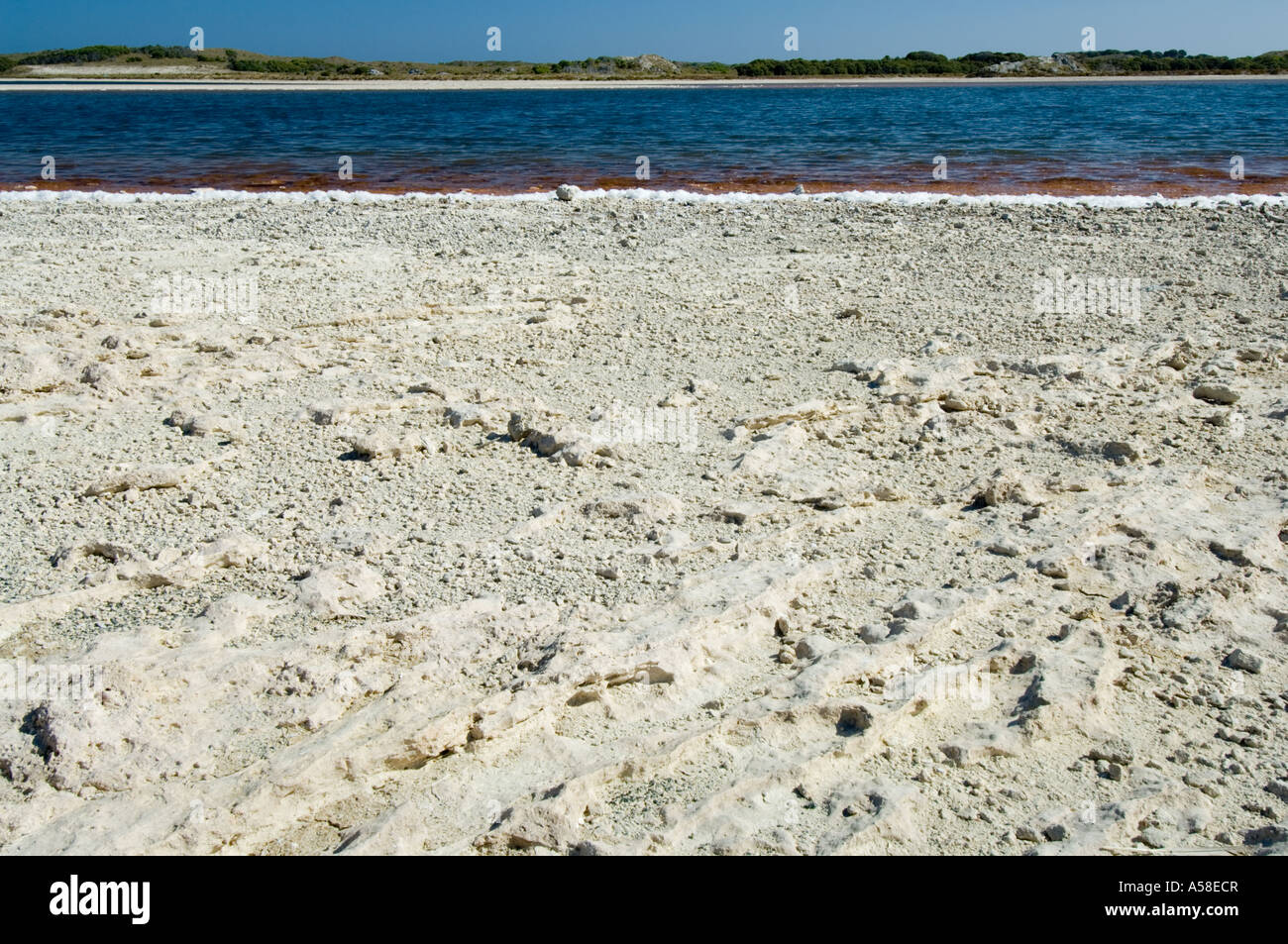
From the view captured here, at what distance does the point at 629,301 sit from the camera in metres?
6.66

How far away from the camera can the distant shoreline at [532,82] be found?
58906mm

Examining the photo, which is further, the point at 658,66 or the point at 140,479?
the point at 658,66

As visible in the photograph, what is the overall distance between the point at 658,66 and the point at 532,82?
17.2 m

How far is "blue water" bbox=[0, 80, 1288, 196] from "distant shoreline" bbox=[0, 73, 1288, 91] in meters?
27.3

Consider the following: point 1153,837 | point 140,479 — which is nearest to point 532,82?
point 140,479

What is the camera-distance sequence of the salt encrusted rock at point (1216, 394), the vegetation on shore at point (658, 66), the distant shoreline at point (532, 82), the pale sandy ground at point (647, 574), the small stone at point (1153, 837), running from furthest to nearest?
1. the vegetation on shore at point (658, 66)
2. the distant shoreline at point (532, 82)
3. the salt encrusted rock at point (1216, 394)
4. the pale sandy ground at point (647, 574)
5. the small stone at point (1153, 837)

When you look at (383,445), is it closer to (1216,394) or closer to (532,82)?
(1216,394)

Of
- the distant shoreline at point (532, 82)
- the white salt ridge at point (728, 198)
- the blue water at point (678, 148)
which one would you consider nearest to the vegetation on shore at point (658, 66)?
the distant shoreline at point (532, 82)

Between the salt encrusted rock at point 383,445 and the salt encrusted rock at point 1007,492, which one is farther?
the salt encrusted rock at point 383,445

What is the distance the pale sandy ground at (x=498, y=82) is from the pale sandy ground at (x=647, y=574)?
5950 centimetres

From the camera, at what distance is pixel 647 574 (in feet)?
10.8

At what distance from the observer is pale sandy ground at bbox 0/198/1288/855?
2359 mm

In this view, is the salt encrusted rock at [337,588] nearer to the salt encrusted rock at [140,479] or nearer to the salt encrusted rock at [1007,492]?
the salt encrusted rock at [140,479]

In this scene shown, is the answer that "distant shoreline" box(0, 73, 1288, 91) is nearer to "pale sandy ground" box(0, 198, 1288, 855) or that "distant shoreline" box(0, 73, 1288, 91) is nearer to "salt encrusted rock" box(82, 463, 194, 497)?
"pale sandy ground" box(0, 198, 1288, 855)
